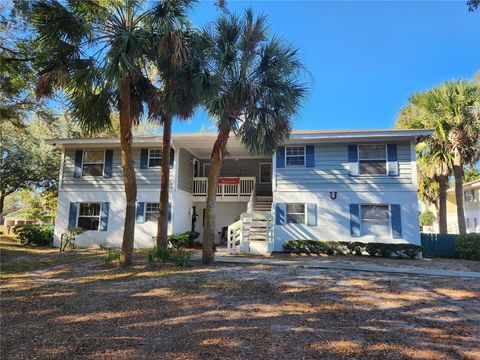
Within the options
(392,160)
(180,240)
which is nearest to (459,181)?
(392,160)

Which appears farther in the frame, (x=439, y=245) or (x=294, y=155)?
(x=294, y=155)

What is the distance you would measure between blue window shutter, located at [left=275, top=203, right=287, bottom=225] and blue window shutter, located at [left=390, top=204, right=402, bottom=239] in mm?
4487

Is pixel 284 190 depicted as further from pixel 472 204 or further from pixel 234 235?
pixel 472 204

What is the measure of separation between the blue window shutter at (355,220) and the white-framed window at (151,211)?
894 centimetres

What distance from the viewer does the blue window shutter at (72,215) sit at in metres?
16.7

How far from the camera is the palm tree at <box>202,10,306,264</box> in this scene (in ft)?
32.0

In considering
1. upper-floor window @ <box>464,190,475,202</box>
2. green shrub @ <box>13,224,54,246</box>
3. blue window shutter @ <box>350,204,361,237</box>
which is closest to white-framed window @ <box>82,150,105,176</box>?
green shrub @ <box>13,224,54,246</box>

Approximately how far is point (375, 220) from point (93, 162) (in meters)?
13.7

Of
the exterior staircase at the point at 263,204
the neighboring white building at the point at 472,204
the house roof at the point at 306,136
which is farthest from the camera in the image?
the neighboring white building at the point at 472,204

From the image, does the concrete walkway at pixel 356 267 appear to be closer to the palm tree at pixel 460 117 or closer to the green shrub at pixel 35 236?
the palm tree at pixel 460 117

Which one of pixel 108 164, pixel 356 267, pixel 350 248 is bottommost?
pixel 356 267

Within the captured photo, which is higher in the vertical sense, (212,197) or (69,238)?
(212,197)

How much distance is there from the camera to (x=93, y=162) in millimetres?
17391

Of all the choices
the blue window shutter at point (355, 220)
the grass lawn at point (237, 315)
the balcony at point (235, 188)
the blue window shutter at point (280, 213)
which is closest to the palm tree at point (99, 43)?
the grass lawn at point (237, 315)
